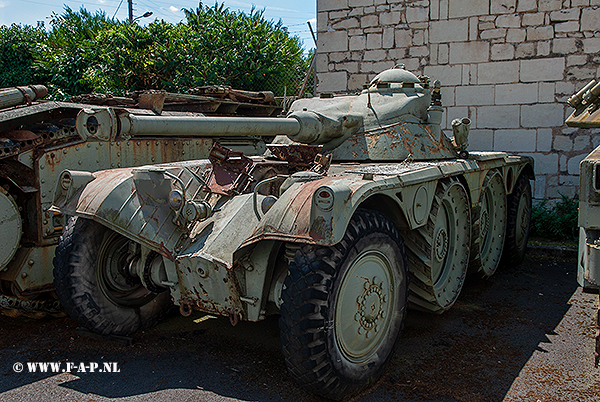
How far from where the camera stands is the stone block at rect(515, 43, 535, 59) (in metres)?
8.34

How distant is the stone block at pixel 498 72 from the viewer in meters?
8.48

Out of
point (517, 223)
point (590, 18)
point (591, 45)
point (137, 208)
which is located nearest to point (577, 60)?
point (591, 45)

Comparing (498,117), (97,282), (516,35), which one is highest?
(516,35)

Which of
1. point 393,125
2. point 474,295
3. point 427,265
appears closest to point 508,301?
point 474,295

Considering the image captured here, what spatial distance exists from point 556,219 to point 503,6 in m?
3.26

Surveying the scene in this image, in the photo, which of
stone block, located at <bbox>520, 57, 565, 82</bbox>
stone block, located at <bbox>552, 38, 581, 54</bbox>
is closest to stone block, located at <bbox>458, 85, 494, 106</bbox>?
stone block, located at <bbox>520, 57, 565, 82</bbox>

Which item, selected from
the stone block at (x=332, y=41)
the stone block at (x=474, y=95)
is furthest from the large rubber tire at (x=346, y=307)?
the stone block at (x=332, y=41)

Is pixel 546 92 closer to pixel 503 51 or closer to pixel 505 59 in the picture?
pixel 505 59

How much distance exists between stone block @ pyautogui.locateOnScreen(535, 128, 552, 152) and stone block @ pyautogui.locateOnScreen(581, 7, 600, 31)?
4.92 ft

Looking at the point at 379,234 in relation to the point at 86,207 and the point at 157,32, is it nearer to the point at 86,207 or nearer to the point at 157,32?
the point at 86,207

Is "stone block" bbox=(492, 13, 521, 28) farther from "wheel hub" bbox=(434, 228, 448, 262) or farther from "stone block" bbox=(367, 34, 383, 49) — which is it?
"wheel hub" bbox=(434, 228, 448, 262)

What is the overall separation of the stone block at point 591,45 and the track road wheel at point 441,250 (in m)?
4.22

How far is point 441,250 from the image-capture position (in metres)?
4.94

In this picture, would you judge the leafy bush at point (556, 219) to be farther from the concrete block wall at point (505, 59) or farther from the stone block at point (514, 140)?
the stone block at point (514, 140)
